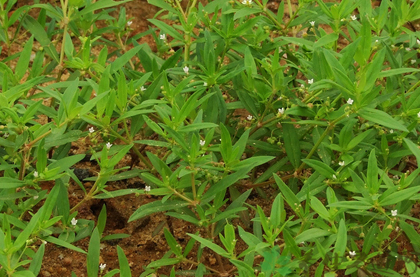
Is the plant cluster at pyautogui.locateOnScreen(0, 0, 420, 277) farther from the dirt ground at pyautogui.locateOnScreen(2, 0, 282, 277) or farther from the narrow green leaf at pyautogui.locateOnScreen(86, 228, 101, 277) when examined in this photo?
the dirt ground at pyautogui.locateOnScreen(2, 0, 282, 277)

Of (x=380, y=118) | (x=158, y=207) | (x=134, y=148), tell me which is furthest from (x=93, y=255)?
(x=380, y=118)

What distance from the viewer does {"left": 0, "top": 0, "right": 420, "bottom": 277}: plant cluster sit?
2199mm

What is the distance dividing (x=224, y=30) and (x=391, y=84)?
29.8 inches

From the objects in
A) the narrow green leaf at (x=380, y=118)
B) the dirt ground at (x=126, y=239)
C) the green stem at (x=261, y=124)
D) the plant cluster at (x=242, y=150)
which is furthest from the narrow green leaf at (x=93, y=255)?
the narrow green leaf at (x=380, y=118)

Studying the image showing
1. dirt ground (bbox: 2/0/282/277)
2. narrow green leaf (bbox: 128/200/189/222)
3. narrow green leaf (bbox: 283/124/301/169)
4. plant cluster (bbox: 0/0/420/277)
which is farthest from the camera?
dirt ground (bbox: 2/0/282/277)

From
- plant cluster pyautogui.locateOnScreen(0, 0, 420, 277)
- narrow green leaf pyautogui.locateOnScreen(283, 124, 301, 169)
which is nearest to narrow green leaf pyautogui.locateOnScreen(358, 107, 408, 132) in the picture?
plant cluster pyautogui.locateOnScreen(0, 0, 420, 277)

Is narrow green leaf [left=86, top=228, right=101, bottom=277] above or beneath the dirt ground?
above

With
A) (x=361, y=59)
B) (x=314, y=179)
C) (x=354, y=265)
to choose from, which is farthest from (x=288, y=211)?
(x=361, y=59)

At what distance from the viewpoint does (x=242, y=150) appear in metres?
2.38

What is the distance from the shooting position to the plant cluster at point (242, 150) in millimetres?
2199

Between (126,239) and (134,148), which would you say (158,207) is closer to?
(134,148)

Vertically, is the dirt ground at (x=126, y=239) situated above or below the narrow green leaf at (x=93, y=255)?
below

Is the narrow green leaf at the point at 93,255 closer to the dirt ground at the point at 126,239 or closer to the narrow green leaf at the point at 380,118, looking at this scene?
the dirt ground at the point at 126,239

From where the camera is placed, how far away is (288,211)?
2842mm
